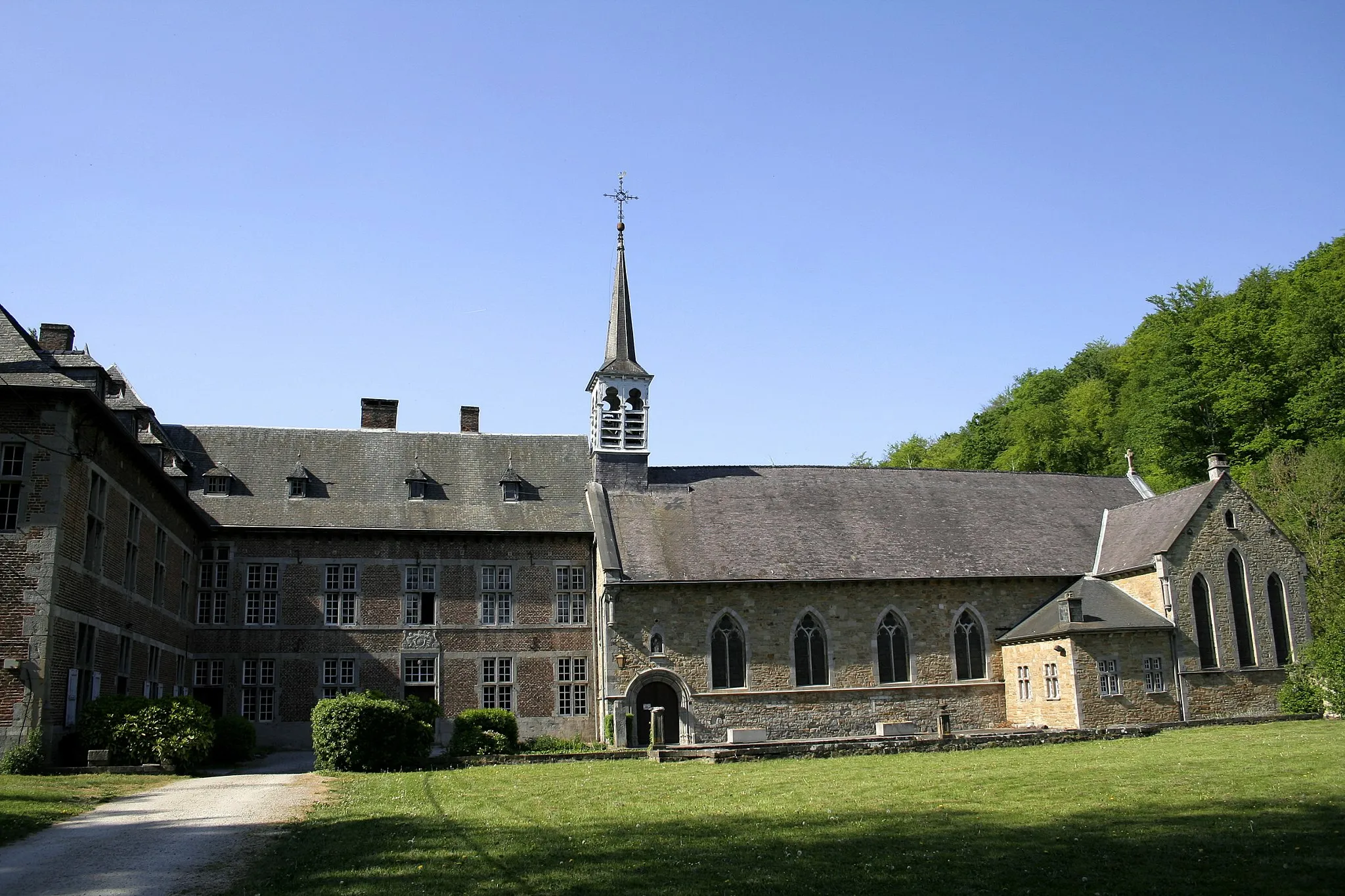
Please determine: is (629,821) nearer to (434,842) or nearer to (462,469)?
(434,842)

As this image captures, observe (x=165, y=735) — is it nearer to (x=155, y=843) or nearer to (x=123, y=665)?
(x=123, y=665)

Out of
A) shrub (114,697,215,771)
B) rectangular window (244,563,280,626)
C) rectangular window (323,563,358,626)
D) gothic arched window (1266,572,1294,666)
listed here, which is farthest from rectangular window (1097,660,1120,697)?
rectangular window (244,563,280,626)

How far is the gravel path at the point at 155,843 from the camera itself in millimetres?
10664

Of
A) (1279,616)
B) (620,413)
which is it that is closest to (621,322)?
(620,413)

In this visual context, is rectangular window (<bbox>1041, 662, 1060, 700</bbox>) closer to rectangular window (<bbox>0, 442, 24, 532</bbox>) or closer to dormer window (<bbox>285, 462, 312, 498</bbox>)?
dormer window (<bbox>285, 462, 312, 498</bbox>)

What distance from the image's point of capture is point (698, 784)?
18578 millimetres

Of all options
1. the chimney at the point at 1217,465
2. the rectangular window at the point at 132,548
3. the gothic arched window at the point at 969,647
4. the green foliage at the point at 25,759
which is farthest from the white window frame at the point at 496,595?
the chimney at the point at 1217,465

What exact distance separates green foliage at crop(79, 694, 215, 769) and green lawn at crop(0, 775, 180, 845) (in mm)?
706

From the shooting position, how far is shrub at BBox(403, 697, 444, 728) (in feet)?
81.2

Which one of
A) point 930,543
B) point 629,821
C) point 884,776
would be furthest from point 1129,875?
point 930,543

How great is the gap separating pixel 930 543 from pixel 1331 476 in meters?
15.8

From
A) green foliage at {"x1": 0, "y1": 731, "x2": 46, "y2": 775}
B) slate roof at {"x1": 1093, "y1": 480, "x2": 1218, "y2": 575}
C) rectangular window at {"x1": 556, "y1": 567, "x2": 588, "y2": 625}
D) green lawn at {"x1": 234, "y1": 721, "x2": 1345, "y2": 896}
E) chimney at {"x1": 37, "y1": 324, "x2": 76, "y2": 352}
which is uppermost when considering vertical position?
chimney at {"x1": 37, "y1": 324, "x2": 76, "y2": 352}

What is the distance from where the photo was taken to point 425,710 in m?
27.1

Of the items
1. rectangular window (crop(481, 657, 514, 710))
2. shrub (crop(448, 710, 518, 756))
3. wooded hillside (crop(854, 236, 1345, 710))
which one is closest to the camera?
shrub (crop(448, 710, 518, 756))
